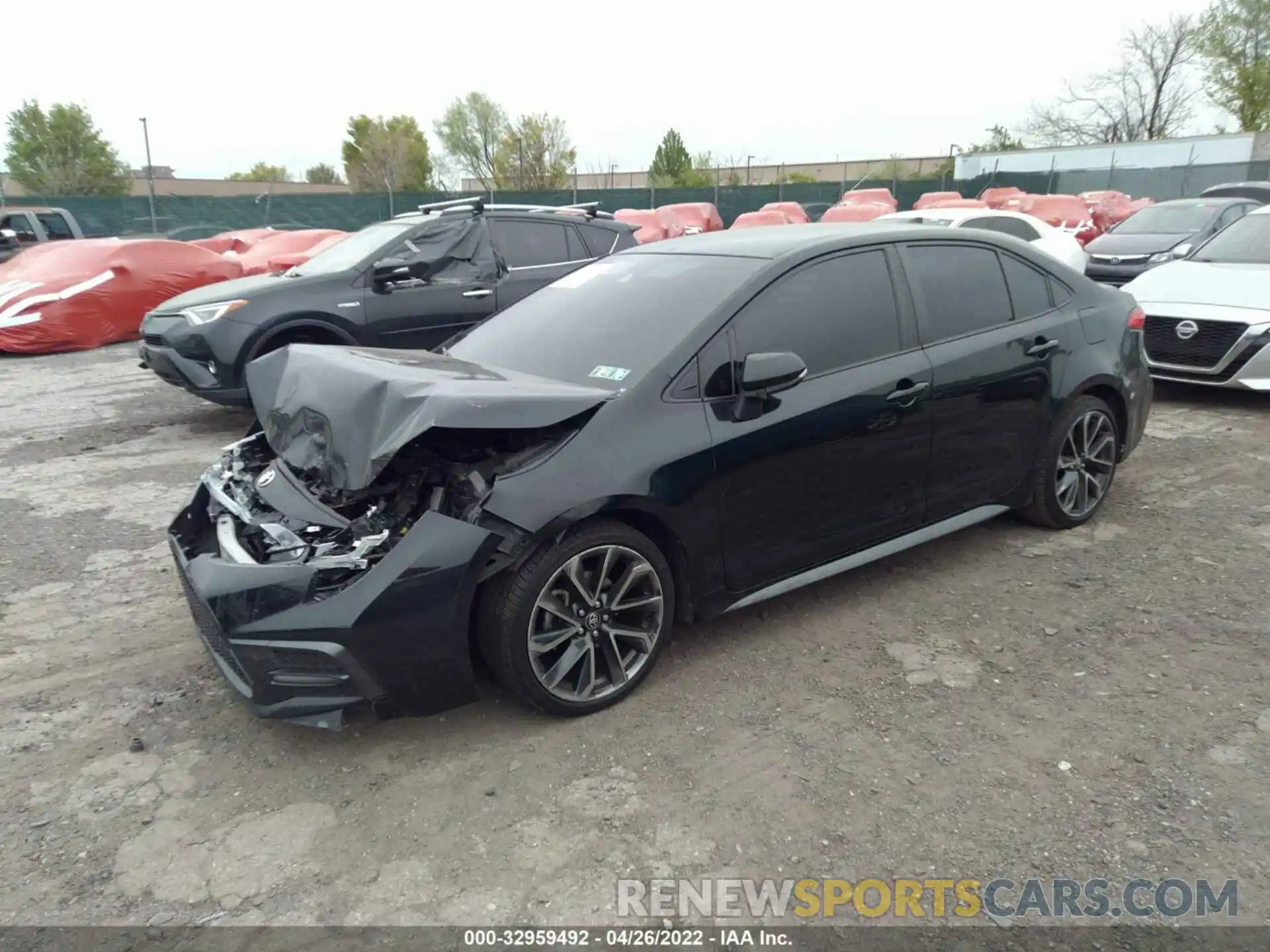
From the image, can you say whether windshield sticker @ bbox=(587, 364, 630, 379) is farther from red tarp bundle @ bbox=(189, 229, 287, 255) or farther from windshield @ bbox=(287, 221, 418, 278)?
red tarp bundle @ bbox=(189, 229, 287, 255)

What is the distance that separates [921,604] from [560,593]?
6.18 ft

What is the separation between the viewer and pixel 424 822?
2805 mm

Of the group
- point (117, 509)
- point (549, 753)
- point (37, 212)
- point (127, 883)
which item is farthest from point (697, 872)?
point (37, 212)

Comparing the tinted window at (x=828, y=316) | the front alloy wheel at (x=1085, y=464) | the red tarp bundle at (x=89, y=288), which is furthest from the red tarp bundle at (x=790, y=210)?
the tinted window at (x=828, y=316)

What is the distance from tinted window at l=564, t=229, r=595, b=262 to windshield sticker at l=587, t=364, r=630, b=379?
17.5 feet

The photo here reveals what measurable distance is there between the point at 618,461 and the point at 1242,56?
5683 cm

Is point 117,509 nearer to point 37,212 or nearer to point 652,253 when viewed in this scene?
point 652,253

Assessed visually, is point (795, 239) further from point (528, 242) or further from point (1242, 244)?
point (1242, 244)

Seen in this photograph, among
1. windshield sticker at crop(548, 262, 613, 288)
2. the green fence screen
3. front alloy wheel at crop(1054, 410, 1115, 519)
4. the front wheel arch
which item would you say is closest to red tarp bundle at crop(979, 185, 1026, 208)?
the green fence screen

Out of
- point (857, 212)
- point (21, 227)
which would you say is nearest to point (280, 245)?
point (21, 227)

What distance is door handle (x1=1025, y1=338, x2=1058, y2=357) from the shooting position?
4469 mm

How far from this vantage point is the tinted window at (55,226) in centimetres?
1605

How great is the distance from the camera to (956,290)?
4.32 m

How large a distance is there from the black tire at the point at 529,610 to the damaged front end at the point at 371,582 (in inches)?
3.4
